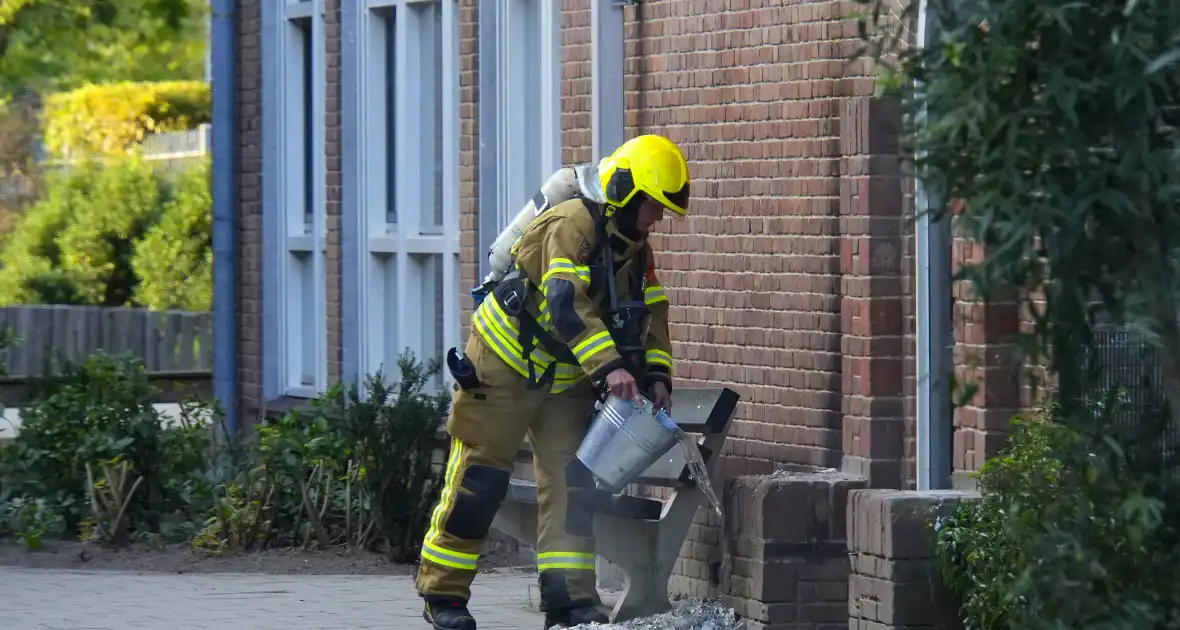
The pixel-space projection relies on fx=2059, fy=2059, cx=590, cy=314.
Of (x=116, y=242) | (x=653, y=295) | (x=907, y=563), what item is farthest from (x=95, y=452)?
(x=116, y=242)

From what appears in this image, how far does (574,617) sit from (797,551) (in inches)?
35.3

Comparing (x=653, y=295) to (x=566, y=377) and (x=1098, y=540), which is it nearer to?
(x=566, y=377)

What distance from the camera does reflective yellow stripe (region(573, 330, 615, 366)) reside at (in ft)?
22.9

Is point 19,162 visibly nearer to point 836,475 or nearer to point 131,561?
point 131,561

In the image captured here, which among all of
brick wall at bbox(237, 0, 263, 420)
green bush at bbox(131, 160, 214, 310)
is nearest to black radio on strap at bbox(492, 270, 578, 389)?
brick wall at bbox(237, 0, 263, 420)

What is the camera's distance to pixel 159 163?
30.2 meters

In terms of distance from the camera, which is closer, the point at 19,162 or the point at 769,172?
the point at 769,172

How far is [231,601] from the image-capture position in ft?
27.8

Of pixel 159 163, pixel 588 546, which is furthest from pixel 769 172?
pixel 159 163

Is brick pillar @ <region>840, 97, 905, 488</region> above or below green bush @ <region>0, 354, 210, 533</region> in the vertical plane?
above

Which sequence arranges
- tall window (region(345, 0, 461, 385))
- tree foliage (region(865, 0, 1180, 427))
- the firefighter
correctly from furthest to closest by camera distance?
tall window (region(345, 0, 461, 385)), the firefighter, tree foliage (region(865, 0, 1180, 427))

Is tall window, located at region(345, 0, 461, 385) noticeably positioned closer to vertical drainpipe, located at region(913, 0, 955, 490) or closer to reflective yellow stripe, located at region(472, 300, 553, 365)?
reflective yellow stripe, located at region(472, 300, 553, 365)

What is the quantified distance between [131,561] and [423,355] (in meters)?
1.98

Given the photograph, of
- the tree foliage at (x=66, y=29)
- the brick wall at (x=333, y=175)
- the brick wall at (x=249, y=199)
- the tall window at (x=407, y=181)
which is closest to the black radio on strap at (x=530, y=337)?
the tall window at (x=407, y=181)
